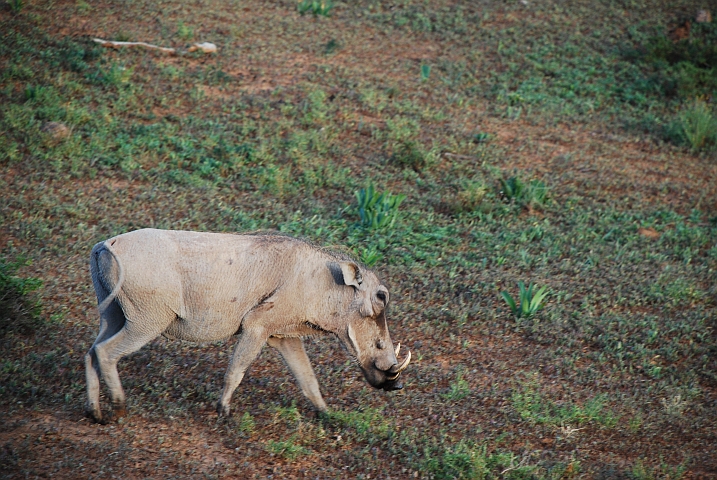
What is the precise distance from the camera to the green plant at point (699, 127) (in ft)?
35.6

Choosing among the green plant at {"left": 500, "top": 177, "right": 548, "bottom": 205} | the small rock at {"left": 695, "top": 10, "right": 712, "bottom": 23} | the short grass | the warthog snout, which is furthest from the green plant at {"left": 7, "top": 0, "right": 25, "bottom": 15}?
the small rock at {"left": 695, "top": 10, "right": 712, "bottom": 23}

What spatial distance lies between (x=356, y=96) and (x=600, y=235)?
406 centimetres

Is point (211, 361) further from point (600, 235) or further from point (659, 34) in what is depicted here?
point (659, 34)

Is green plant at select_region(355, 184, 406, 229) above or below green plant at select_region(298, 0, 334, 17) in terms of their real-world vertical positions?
below

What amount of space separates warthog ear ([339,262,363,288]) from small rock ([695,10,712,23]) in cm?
1178

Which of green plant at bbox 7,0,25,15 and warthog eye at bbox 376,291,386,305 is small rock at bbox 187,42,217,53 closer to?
green plant at bbox 7,0,25,15

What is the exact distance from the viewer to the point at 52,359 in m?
5.37

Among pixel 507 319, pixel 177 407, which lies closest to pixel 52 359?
pixel 177 407

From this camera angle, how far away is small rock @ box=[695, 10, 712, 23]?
1406cm

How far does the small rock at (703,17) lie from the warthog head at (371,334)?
1169 cm

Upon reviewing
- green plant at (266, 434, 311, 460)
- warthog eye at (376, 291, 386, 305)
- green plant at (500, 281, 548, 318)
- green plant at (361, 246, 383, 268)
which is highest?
warthog eye at (376, 291, 386, 305)

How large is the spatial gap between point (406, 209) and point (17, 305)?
14.2ft

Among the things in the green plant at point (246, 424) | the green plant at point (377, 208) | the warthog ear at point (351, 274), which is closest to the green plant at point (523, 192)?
the green plant at point (377, 208)

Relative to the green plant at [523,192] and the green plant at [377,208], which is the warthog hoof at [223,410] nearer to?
the green plant at [377,208]
